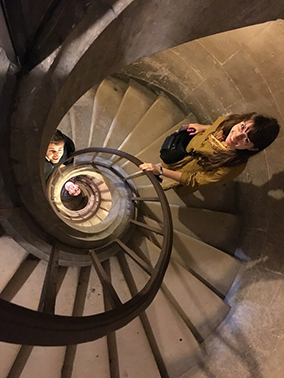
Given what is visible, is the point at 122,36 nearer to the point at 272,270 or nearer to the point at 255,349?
the point at 272,270

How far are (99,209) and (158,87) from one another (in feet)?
17.9

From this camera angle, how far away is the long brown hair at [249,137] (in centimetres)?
240

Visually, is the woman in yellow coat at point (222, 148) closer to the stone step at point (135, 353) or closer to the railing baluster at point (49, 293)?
the railing baluster at point (49, 293)

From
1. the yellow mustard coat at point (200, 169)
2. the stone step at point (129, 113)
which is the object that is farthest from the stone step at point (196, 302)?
the stone step at point (129, 113)

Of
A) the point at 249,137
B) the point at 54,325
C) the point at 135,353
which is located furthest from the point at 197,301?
the point at 54,325

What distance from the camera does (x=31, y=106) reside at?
190 cm

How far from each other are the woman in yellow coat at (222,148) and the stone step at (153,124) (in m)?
1.33

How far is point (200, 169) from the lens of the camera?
3018mm

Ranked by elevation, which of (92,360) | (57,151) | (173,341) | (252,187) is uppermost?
(57,151)

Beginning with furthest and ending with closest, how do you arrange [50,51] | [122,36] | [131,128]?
[131,128] < [122,36] < [50,51]

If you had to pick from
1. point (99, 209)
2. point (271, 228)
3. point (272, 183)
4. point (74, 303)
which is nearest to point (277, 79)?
point (272, 183)

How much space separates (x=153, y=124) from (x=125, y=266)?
2168 millimetres

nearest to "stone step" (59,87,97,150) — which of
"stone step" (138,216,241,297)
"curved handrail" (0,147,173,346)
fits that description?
"stone step" (138,216,241,297)

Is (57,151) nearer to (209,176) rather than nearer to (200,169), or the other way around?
(200,169)
